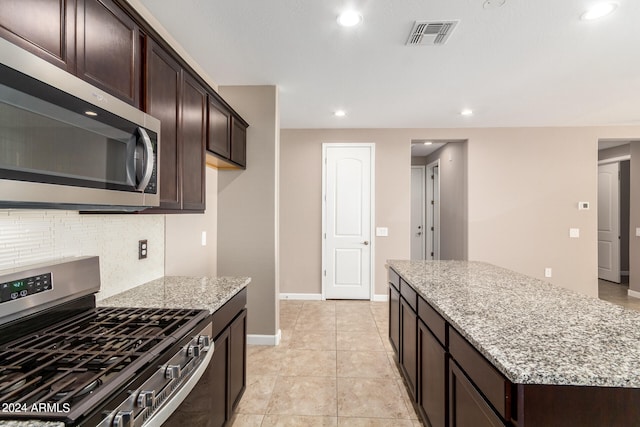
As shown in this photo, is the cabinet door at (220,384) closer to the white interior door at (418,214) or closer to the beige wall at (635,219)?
the white interior door at (418,214)

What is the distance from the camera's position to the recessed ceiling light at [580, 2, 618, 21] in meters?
1.79

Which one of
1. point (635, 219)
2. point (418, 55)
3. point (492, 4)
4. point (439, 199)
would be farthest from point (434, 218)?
point (492, 4)

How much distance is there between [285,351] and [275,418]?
91 cm

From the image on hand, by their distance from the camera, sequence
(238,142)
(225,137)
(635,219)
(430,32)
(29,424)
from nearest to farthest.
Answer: (29,424)
(430,32)
(225,137)
(238,142)
(635,219)

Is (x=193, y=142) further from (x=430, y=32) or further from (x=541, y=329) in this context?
(x=541, y=329)

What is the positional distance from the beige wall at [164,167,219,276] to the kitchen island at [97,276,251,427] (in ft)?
0.89

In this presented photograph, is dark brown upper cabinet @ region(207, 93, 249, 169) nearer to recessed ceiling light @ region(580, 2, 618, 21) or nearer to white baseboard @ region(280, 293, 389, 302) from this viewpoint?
white baseboard @ region(280, 293, 389, 302)

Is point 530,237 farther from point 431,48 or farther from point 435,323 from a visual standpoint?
point 435,323

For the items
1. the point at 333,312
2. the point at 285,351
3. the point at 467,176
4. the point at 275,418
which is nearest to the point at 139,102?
the point at 275,418

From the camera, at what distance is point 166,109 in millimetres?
1683

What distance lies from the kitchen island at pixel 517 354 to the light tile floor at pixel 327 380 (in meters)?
0.32

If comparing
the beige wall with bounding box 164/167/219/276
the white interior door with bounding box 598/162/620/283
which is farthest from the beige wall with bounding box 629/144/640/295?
the beige wall with bounding box 164/167/219/276

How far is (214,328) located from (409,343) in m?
1.36

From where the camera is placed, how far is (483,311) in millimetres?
1354
